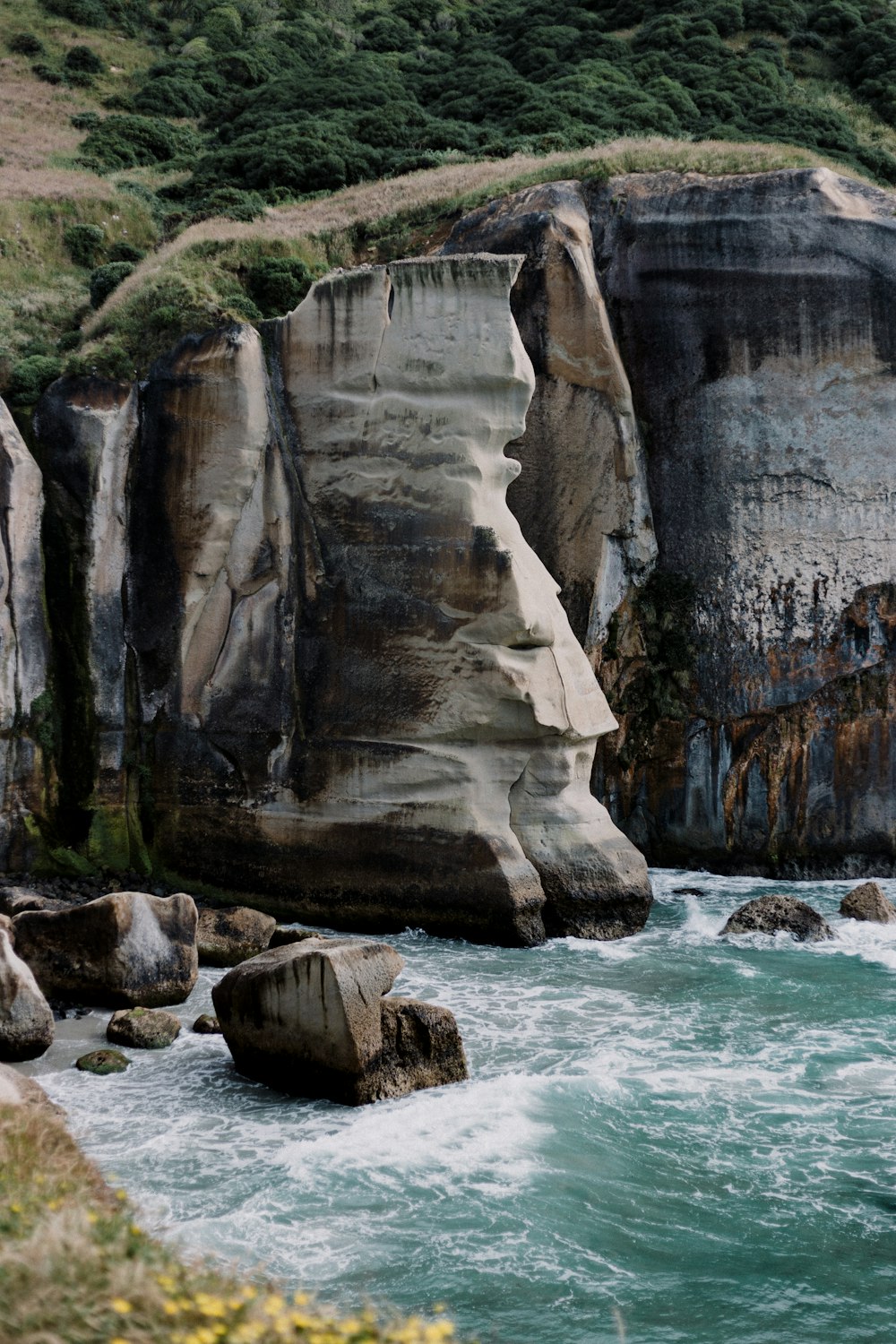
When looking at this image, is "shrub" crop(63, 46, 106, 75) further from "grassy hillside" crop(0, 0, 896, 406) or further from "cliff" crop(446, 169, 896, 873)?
"cliff" crop(446, 169, 896, 873)

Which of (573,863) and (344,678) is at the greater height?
(344,678)

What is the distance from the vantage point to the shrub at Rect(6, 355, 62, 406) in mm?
21375

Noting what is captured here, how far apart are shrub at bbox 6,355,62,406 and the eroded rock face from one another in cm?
198

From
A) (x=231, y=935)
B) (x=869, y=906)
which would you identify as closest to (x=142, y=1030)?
(x=231, y=935)

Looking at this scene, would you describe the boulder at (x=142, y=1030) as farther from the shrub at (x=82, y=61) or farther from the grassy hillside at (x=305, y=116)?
the shrub at (x=82, y=61)

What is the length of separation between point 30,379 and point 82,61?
126 feet

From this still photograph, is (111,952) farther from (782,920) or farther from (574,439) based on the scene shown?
(574,439)

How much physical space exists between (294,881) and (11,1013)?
6.71 meters

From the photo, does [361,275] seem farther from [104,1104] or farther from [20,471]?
[104,1104]

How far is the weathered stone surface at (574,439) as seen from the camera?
2341cm

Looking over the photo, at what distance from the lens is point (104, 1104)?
12.5 metres

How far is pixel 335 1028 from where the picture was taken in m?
12.5

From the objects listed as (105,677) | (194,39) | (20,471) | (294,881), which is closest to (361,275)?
(20,471)

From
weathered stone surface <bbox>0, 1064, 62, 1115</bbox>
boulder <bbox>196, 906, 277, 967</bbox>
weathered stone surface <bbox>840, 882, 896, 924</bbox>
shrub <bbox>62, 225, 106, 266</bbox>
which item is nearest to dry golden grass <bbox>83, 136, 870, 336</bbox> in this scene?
shrub <bbox>62, 225, 106, 266</bbox>
